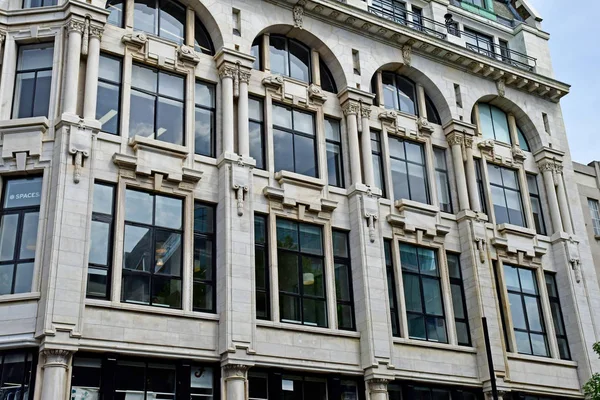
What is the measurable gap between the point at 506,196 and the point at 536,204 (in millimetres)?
2014

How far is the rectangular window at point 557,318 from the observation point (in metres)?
33.5

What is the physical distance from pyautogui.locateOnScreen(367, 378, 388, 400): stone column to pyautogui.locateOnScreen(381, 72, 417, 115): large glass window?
1250 centimetres

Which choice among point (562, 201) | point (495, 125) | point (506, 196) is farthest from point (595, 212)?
point (495, 125)

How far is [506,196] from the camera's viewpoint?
3556 centimetres

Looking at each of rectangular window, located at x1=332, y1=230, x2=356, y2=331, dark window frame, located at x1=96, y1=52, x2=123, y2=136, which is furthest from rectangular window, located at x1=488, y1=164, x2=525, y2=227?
dark window frame, located at x1=96, y1=52, x2=123, y2=136

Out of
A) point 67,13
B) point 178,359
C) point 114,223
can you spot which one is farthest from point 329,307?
point 67,13

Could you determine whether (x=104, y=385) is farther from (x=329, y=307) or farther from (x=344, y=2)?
(x=344, y=2)

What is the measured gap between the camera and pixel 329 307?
1095 inches

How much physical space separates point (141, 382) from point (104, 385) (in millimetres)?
1256

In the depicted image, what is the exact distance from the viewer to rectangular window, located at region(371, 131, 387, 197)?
1241 inches

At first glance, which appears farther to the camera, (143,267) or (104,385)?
(143,267)

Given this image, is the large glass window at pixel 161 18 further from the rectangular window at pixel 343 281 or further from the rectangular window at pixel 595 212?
the rectangular window at pixel 595 212

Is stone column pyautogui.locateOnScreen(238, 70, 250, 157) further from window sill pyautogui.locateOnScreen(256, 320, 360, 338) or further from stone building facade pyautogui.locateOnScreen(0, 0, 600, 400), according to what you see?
window sill pyautogui.locateOnScreen(256, 320, 360, 338)

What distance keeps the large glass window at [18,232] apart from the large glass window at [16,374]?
1.93m
